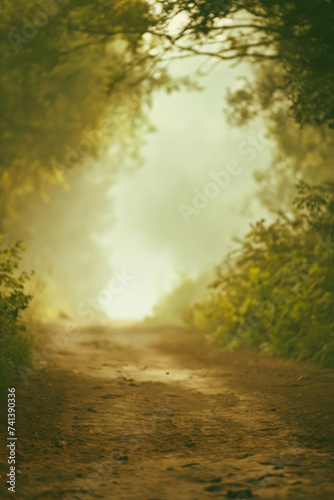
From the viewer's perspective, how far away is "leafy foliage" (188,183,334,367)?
8570mm

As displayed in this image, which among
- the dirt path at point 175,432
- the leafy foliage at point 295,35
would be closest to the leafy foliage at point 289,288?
the dirt path at point 175,432

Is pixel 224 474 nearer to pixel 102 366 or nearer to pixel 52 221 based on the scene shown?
pixel 102 366

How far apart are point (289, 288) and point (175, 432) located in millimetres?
5679

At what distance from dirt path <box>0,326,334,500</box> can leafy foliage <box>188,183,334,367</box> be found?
0.61 meters

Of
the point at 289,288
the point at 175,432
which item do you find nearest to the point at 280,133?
the point at 289,288

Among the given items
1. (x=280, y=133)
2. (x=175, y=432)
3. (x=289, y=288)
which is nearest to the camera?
(x=175, y=432)

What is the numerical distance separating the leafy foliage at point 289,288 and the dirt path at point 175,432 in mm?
615

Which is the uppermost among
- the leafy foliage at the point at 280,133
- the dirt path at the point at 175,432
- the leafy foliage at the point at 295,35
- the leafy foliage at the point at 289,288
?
the leafy foliage at the point at 280,133

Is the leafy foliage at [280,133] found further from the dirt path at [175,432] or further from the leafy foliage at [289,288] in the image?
the dirt path at [175,432]

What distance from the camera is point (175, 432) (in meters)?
4.89

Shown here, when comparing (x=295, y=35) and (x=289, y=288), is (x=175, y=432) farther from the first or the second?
(x=295, y=35)

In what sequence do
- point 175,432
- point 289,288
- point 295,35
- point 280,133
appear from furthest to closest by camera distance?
point 280,133 → point 289,288 → point 295,35 → point 175,432

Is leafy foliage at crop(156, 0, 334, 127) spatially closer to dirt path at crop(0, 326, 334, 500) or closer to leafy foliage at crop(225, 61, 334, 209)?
leafy foliage at crop(225, 61, 334, 209)

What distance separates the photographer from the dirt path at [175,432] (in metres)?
3.37
